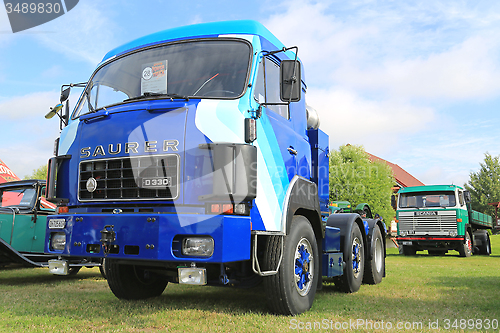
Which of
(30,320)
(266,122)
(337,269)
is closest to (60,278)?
(30,320)

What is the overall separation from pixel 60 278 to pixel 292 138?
647cm

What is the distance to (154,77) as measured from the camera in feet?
16.6

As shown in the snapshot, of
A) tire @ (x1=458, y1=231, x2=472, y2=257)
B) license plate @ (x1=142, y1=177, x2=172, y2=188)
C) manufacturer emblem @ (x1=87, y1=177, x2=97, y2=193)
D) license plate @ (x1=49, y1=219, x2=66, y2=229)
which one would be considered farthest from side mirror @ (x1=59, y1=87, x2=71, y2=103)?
tire @ (x1=458, y1=231, x2=472, y2=257)

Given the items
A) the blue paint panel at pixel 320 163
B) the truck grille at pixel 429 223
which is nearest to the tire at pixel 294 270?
the blue paint panel at pixel 320 163

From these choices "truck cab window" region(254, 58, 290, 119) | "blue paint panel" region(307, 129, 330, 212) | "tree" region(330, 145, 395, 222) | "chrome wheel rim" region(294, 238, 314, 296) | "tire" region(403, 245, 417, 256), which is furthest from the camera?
"tree" region(330, 145, 395, 222)

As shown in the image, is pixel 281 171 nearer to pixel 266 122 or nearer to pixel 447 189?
pixel 266 122

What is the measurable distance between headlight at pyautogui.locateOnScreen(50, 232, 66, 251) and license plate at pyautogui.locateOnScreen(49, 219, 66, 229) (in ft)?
0.27

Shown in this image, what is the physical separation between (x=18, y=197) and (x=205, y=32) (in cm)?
650

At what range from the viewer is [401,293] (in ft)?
22.7

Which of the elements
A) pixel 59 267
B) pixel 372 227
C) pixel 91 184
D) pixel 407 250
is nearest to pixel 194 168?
pixel 91 184

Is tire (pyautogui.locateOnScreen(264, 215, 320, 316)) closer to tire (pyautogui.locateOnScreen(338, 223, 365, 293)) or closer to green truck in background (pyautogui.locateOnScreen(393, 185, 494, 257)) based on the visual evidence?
tire (pyautogui.locateOnScreen(338, 223, 365, 293))

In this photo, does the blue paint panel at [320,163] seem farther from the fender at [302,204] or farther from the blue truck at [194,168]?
the blue truck at [194,168]

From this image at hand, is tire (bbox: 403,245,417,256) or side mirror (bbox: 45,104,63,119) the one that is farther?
tire (bbox: 403,245,417,256)

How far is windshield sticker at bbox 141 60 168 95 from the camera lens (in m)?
4.96
